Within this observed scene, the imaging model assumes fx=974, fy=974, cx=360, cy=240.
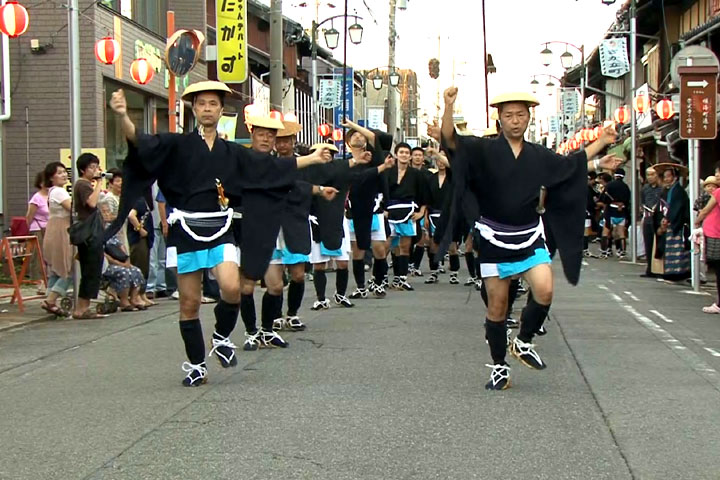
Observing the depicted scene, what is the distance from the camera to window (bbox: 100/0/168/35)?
66.2 ft

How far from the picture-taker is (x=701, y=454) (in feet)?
16.4

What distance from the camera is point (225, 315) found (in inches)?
270

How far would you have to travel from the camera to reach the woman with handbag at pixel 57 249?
1136 centimetres

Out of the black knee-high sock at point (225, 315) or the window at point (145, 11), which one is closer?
the black knee-high sock at point (225, 315)

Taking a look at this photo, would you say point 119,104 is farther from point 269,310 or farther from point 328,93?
point 328,93

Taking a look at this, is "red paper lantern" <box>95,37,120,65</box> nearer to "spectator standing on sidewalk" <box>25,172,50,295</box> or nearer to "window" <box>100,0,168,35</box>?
"spectator standing on sidewalk" <box>25,172,50,295</box>

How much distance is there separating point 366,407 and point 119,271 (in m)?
6.62

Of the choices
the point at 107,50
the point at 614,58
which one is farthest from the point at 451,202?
the point at 614,58

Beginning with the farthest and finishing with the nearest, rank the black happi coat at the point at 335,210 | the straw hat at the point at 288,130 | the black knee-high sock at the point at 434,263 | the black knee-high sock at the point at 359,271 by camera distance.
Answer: the black knee-high sock at the point at 359,271, the black happi coat at the point at 335,210, the straw hat at the point at 288,130, the black knee-high sock at the point at 434,263

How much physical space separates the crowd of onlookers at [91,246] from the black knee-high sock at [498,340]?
5.04m

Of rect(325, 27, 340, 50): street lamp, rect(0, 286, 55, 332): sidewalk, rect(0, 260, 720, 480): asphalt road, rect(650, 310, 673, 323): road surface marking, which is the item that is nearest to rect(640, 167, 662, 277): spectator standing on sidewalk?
rect(650, 310, 673, 323): road surface marking

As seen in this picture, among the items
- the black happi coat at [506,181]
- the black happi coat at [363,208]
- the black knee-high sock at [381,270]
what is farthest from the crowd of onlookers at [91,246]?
the black happi coat at [506,181]

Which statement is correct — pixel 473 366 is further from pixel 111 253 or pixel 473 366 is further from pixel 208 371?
pixel 111 253

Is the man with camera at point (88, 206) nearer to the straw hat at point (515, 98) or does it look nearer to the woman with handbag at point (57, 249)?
the woman with handbag at point (57, 249)
